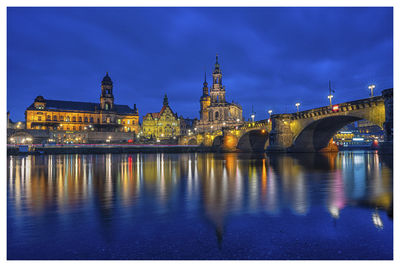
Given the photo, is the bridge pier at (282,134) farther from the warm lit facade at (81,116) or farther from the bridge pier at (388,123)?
the warm lit facade at (81,116)

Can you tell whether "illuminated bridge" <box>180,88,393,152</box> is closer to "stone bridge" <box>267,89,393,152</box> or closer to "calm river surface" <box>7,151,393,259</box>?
"stone bridge" <box>267,89,393,152</box>

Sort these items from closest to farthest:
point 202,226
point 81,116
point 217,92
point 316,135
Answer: point 202,226 < point 316,135 < point 81,116 < point 217,92

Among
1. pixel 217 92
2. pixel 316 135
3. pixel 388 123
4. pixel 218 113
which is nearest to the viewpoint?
pixel 388 123

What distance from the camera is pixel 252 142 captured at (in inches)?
3423

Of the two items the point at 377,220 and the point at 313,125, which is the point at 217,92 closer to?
the point at 313,125

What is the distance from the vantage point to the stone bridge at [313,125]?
4050 centimetres

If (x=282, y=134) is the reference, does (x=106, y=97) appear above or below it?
above

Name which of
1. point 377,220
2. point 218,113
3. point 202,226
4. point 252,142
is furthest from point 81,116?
point 377,220

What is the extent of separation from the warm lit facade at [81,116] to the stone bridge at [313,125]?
10309cm

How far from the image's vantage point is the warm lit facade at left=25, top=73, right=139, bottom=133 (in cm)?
12038

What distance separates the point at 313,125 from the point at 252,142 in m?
35.2

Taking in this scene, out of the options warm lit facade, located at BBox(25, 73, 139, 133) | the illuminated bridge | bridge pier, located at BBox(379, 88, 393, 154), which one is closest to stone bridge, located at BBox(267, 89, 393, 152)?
the illuminated bridge

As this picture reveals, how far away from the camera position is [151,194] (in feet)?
42.4

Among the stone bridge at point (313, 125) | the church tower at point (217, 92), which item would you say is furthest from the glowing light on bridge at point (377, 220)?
the church tower at point (217, 92)
